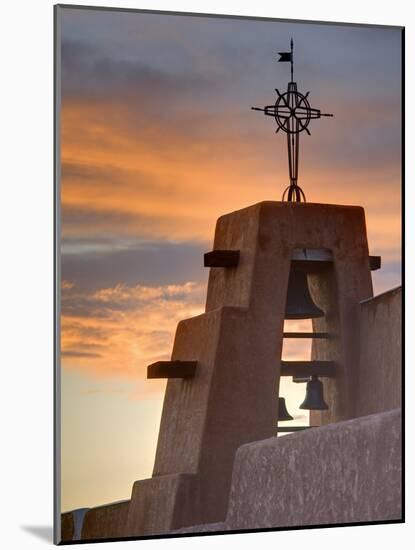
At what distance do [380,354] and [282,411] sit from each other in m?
0.59

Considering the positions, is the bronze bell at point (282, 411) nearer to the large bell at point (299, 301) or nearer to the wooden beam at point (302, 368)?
the wooden beam at point (302, 368)

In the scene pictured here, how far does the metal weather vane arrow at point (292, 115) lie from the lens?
8797mm

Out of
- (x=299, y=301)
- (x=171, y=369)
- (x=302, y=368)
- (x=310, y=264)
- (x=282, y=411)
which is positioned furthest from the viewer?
(x=310, y=264)

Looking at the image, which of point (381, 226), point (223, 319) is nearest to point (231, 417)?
point (223, 319)

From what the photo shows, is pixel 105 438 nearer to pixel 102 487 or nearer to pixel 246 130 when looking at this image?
pixel 102 487

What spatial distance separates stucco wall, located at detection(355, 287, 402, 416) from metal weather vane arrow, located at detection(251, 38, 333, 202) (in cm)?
75

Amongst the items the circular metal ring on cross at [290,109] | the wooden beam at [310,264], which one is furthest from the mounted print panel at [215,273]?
the wooden beam at [310,264]

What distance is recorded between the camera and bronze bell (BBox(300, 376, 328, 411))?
9.16 meters

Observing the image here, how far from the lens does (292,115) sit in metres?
8.75

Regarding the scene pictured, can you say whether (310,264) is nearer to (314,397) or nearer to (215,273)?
(215,273)

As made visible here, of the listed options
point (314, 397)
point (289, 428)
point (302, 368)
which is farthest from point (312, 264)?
point (289, 428)

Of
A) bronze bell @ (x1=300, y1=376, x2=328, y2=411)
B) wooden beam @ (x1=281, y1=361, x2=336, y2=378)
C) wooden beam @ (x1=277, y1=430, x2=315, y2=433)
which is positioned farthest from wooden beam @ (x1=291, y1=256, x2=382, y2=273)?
wooden beam @ (x1=277, y1=430, x2=315, y2=433)

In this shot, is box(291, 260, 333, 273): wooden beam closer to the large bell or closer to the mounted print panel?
the large bell

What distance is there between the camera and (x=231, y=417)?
31.0 ft
